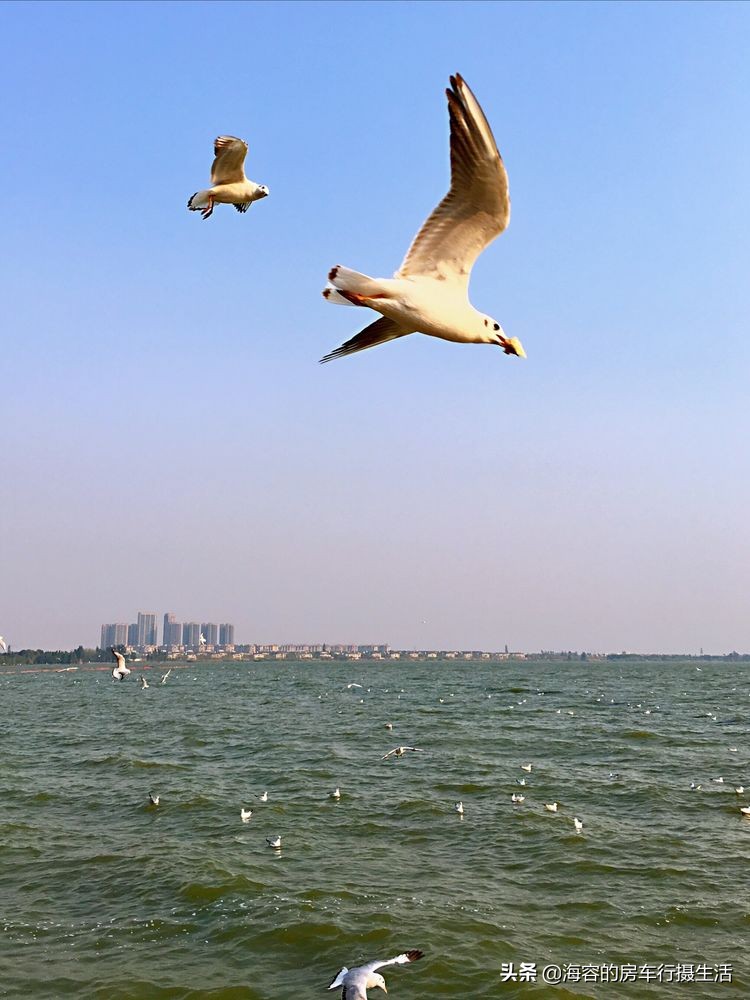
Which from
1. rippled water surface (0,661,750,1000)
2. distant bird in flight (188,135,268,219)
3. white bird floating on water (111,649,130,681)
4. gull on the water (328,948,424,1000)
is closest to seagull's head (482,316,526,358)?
distant bird in flight (188,135,268,219)

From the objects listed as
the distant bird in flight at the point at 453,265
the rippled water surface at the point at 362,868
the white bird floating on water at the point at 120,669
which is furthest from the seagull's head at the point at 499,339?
the white bird floating on water at the point at 120,669

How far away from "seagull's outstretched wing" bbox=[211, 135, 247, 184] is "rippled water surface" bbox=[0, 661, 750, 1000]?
8322 mm

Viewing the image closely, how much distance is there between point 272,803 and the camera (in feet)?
56.5

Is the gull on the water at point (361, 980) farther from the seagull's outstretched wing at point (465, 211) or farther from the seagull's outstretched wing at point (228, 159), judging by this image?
the seagull's outstretched wing at point (228, 159)

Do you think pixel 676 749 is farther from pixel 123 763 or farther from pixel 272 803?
pixel 123 763

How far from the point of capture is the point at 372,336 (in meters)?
5.55

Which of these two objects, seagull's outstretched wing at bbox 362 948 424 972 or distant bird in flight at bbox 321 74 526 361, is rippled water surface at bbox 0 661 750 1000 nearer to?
seagull's outstretched wing at bbox 362 948 424 972

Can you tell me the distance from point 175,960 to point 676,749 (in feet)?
63.9

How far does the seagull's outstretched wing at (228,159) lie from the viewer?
8.55 metres

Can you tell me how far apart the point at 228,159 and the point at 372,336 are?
4.15m

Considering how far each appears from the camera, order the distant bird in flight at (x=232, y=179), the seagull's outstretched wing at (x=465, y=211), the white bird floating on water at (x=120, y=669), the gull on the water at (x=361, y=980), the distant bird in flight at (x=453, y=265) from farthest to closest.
→ the white bird floating on water at (x=120, y=669) < the distant bird in flight at (x=232, y=179) < the gull on the water at (x=361, y=980) < the distant bird in flight at (x=453, y=265) < the seagull's outstretched wing at (x=465, y=211)

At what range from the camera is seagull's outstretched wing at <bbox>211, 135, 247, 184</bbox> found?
8.55m

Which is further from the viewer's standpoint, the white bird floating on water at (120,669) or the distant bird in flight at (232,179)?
the white bird floating on water at (120,669)

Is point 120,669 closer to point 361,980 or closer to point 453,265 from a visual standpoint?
point 361,980
